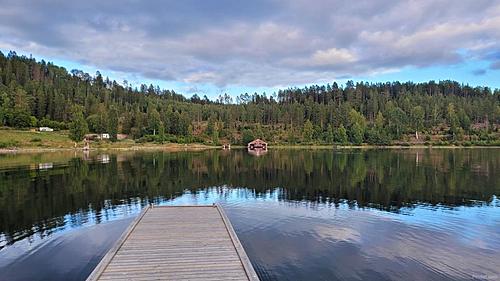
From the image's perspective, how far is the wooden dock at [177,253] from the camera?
12016mm

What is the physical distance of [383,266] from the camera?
16.3 metres

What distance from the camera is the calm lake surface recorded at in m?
16.2

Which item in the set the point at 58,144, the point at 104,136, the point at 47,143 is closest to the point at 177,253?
the point at 47,143

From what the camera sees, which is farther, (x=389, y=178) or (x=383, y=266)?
(x=389, y=178)

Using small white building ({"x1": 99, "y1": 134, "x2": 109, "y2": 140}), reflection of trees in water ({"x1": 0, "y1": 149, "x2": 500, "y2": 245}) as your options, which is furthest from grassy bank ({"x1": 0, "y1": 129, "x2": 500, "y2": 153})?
reflection of trees in water ({"x1": 0, "y1": 149, "x2": 500, "y2": 245})

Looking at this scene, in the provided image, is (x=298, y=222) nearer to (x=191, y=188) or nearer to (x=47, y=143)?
(x=191, y=188)

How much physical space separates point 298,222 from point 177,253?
11930 millimetres

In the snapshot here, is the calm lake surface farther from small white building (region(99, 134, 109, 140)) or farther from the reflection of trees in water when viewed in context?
small white building (region(99, 134, 109, 140))

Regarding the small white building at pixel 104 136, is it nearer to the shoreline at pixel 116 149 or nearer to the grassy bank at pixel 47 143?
the grassy bank at pixel 47 143

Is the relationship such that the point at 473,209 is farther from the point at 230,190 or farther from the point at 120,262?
the point at 120,262

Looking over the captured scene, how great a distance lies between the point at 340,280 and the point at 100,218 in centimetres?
1702

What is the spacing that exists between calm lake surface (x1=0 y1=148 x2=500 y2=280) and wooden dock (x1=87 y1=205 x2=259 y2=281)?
186cm

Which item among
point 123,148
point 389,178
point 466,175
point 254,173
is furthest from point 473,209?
point 123,148

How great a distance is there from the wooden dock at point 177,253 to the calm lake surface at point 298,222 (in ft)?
6.10
